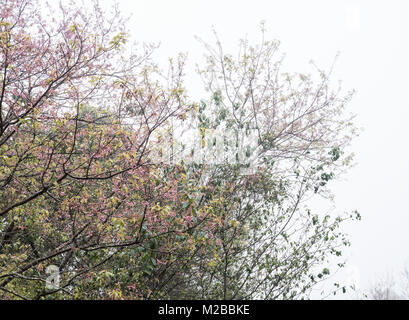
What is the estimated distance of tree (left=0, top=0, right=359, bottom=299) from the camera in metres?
4.68

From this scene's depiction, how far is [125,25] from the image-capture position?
6.74 m

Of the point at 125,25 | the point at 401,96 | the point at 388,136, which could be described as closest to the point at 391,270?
the point at 125,25

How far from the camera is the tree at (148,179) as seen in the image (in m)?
4.68

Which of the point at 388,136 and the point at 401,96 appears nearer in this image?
the point at 388,136

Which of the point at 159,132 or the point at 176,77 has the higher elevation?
the point at 176,77

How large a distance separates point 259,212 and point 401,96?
466ft

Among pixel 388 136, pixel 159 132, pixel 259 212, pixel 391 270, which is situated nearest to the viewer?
pixel 159 132

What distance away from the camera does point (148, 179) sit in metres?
4.68
